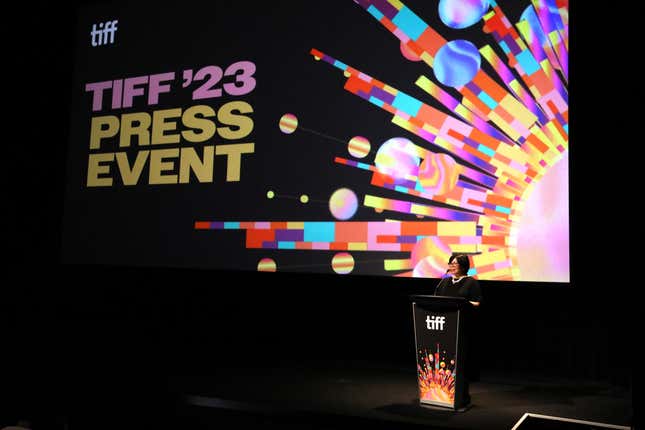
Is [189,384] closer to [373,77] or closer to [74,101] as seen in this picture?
[373,77]

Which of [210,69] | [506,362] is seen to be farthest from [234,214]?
[506,362]

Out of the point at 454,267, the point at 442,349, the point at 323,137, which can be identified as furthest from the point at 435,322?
the point at 323,137

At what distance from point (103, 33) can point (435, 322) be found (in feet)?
14.2

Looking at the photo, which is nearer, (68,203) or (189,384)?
(189,384)

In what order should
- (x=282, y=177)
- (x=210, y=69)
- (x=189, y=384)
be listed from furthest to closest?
(x=210, y=69), (x=282, y=177), (x=189, y=384)

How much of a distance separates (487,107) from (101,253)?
139 inches

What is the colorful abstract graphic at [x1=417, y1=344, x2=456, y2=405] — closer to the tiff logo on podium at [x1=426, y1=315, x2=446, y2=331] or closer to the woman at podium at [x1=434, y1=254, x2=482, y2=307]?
the tiff logo on podium at [x1=426, y1=315, x2=446, y2=331]

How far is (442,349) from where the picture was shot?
11.5ft

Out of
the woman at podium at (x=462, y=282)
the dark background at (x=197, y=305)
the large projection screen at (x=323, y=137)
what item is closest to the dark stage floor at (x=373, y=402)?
the dark background at (x=197, y=305)

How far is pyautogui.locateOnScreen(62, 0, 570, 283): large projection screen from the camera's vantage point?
440cm

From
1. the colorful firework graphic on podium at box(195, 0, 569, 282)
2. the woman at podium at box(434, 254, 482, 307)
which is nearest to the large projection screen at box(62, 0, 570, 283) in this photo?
the colorful firework graphic on podium at box(195, 0, 569, 282)

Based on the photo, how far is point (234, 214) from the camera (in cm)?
530

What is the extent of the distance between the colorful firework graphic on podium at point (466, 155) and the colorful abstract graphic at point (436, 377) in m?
1.06

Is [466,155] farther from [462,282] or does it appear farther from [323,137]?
[323,137]
